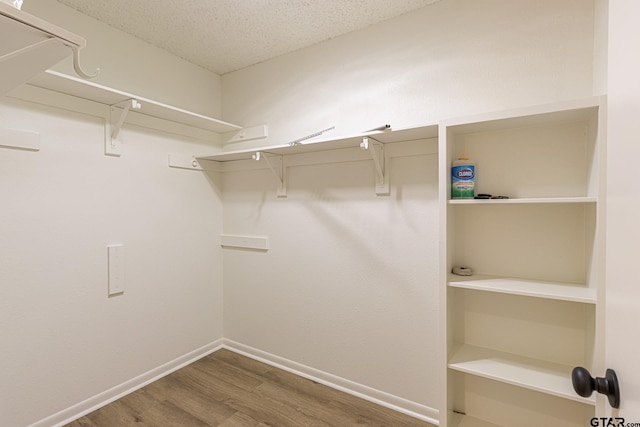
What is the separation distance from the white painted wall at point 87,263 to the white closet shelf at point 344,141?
57 cm

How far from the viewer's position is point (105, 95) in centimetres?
185

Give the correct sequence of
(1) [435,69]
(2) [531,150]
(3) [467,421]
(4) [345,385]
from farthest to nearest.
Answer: (4) [345,385]
(1) [435,69]
(3) [467,421]
(2) [531,150]

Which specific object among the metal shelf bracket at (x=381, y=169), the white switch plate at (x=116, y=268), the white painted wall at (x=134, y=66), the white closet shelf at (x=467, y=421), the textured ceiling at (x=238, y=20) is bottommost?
the white closet shelf at (x=467, y=421)

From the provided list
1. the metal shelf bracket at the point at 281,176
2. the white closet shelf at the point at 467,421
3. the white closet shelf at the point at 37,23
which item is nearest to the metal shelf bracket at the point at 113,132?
the metal shelf bracket at the point at 281,176

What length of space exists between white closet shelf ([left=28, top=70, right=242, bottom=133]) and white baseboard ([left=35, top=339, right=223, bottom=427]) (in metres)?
1.95

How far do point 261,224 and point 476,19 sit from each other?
6.78ft

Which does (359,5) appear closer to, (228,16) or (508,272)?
(228,16)

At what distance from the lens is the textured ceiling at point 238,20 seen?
186 centimetres

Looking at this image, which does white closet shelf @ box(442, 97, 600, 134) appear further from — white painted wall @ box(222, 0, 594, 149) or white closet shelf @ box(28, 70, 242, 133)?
white closet shelf @ box(28, 70, 242, 133)

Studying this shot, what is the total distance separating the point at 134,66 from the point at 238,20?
888mm

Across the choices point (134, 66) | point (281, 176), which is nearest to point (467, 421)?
point (281, 176)

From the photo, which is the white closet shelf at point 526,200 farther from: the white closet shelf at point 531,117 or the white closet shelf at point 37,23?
the white closet shelf at point 37,23

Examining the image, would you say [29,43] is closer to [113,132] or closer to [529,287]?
[113,132]

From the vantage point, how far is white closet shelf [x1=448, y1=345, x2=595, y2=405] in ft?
4.33
